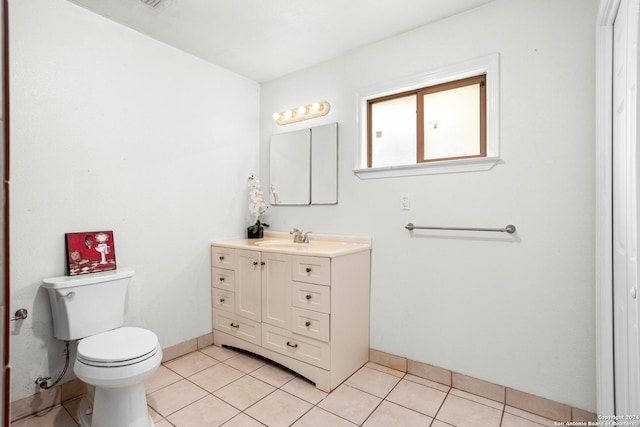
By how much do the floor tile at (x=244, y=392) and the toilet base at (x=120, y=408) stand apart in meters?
0.44

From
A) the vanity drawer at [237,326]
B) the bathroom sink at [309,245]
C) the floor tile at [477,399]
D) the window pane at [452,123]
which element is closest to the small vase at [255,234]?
the bathroom sink at [309,245]

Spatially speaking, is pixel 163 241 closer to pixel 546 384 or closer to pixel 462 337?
pixel 462 337

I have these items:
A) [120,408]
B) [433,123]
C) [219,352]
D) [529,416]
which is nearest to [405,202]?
[433,123]

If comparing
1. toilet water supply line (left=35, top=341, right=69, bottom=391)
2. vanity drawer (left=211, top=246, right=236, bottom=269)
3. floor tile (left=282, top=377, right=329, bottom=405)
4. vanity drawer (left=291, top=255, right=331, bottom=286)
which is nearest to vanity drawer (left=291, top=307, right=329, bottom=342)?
vanity drawer (left=291, top=255, right=331, bottom=286)

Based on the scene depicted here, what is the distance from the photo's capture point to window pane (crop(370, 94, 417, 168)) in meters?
2.36

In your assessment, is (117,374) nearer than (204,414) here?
Yes

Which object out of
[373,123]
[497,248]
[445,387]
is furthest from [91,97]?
[445,387]

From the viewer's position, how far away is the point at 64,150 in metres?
1.87

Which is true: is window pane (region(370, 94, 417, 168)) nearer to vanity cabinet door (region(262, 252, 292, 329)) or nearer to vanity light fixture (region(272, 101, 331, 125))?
vanity light fixture (region(272, 101, 331, 125))

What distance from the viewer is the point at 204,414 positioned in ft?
5.69

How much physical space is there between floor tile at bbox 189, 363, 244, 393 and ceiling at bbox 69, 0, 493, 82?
235 centimetres

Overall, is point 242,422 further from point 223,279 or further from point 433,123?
point 433,123

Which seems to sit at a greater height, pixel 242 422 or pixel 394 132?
pixel 394 132

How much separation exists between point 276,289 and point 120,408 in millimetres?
1022
